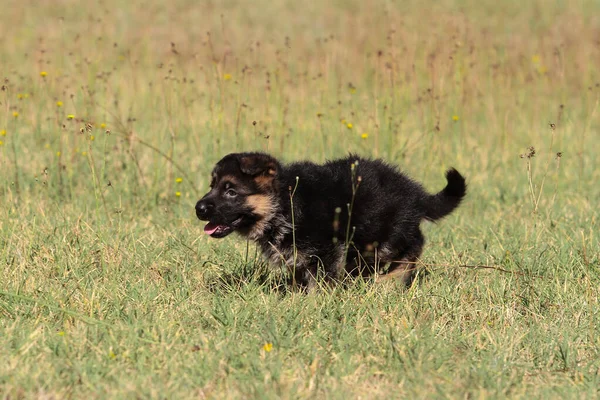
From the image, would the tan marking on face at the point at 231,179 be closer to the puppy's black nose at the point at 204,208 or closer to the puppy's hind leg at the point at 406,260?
the puppy's black nose at the point at 204,208

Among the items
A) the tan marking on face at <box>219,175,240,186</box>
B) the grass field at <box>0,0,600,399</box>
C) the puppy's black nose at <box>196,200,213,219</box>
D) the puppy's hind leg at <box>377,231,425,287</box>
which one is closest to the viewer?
the grass field at <box>0,0,600,399</box>

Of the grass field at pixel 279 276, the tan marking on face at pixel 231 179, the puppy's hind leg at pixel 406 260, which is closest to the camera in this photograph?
the grass field at pixel 279 276

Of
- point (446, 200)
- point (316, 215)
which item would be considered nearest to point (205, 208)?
point (316, 215)

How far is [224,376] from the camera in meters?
4.32

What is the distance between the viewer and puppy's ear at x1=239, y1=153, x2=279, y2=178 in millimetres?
5730

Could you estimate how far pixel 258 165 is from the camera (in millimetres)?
5762

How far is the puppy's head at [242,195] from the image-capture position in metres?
5.72

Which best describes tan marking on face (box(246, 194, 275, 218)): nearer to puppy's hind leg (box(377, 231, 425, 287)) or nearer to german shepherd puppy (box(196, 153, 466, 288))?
german shepherd puppy (box(196, 153, 466, 288))

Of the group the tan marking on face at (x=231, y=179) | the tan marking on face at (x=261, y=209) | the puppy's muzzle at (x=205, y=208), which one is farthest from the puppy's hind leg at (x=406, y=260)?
the puppy's muzzle at (x=205, y=208)

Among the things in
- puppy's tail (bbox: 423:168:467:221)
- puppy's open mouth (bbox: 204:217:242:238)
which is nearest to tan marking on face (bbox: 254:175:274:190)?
puppy's open mouth (bbox: 204:217:242:238)

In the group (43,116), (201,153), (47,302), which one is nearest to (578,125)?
(201,153)

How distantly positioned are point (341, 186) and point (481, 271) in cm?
119

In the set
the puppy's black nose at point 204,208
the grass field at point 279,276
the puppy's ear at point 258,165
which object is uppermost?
the puppy's ear at point 258,165

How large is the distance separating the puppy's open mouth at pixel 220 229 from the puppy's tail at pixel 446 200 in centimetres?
147
